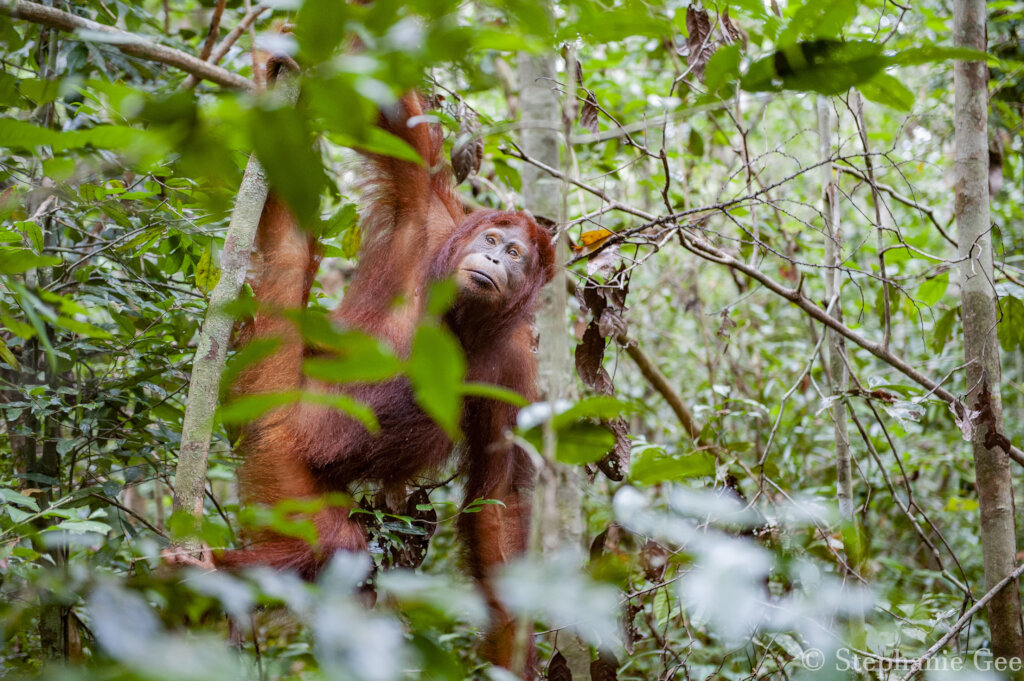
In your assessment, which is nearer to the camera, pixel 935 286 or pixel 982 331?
pixel 982 331

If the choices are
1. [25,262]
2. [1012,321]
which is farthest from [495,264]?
[25,262]

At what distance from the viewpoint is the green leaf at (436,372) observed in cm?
65

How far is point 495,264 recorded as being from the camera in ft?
10.9

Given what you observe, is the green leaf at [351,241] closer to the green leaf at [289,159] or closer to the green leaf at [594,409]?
the green leaf at [594,409]

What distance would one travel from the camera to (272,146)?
25.6 inches

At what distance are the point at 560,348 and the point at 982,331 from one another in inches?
77.0

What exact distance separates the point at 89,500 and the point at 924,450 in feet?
17.4

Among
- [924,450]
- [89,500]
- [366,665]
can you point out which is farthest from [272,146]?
[924,450]

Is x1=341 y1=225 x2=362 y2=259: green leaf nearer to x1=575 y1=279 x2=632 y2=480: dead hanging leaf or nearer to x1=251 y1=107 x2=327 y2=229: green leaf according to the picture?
x1=575 y1=279 x2=632 y2=480: dead hanging leaf

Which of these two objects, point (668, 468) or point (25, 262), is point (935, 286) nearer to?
point (668, 468)

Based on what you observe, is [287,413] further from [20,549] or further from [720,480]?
[720,480]

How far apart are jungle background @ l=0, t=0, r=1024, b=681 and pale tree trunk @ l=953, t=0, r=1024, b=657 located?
1 centimetres

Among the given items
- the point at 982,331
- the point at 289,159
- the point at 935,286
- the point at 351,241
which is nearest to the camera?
the point at 289,159

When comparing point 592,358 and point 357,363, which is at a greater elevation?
point 592,358
